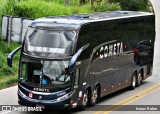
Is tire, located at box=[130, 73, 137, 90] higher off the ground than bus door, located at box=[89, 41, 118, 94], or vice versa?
bus door, located at box=[89, 41, 118, 94]

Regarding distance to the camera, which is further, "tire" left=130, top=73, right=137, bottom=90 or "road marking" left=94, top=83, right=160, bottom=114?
"tire" left=130, top=73, right=137, bottom=90

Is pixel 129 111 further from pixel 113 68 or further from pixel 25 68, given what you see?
pixel 25 68

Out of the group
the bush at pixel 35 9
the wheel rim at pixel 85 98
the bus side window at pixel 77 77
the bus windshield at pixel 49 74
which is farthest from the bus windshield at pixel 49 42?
the bush at pixel 35 9

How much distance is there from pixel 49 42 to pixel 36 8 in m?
15.4

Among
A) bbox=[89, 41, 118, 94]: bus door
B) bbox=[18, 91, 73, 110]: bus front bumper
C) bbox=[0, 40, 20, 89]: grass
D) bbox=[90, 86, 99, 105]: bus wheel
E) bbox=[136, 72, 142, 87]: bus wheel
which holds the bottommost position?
bbox=[136, 72, 142, 87]: bus wheel

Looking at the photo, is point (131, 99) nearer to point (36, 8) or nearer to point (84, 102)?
point (84, 102)

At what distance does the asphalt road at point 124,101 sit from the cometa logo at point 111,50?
1.88 meters

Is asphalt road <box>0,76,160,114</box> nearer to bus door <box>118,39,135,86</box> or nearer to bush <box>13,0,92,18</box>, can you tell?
bus door <box>118,39,135,86</box>

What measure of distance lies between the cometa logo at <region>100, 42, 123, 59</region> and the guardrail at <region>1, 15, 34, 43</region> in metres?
7.18

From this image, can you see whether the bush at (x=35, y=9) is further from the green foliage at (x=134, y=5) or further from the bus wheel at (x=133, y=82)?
the green foliage at (x=134, y=5)

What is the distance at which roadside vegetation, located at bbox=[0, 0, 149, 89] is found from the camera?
2297 cm

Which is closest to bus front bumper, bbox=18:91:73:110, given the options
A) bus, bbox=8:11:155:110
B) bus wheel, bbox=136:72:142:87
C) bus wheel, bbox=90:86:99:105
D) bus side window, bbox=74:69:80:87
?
bus, bbox=8:11:155:110

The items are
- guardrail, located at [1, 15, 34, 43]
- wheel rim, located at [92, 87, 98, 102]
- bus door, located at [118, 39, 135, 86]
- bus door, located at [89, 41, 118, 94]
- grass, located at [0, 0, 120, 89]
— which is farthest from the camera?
guardrail, located at [1, 15, 34, 43]

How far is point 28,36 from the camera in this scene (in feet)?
55.5
